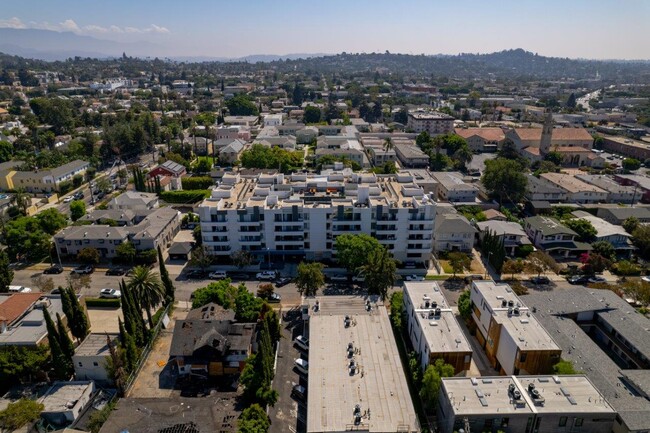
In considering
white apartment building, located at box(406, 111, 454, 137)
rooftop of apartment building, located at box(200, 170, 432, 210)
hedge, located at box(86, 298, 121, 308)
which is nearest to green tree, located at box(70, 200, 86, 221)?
rooftop of apartment building, located at box(200, 170, 432, 210)

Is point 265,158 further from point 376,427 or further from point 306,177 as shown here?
point 376,427

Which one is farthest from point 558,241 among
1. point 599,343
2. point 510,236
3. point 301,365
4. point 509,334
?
point 301,365

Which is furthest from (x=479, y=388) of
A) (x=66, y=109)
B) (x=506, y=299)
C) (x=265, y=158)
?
(x=66, y=109)

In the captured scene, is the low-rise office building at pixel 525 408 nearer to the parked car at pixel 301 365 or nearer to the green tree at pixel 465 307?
the parked car at pixel 301 365

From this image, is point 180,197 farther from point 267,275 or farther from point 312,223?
point 312,223

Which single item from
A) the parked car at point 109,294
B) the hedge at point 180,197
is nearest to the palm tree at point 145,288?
the parked car at point 109,294

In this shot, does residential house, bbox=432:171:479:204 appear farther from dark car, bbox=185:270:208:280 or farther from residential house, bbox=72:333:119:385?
residential house, bbox=72:333:119:385

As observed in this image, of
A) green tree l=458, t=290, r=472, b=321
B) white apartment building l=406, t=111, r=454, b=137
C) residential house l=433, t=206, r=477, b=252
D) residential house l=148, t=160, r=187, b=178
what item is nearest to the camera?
green tree l=458, t=290, r=472, b=321
